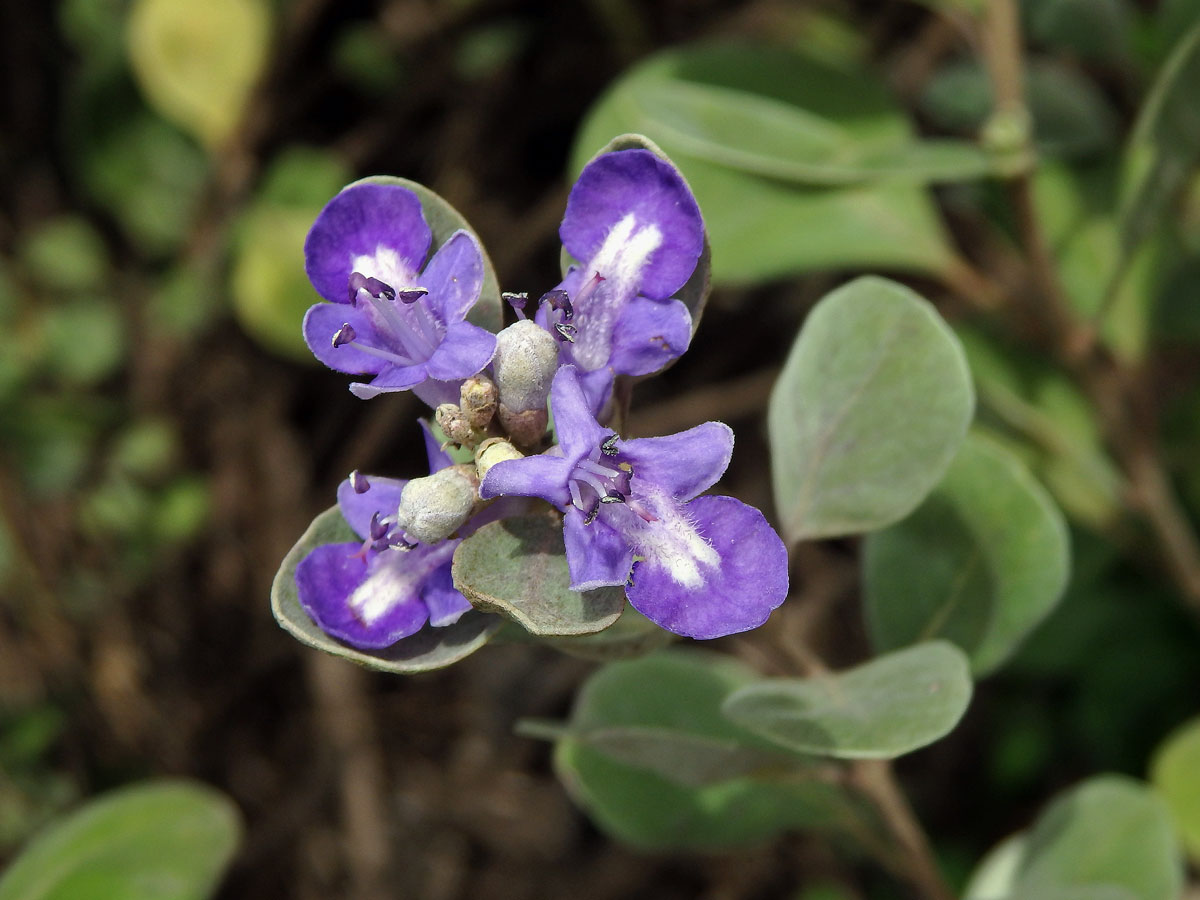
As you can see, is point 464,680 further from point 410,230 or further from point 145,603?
point 410,230

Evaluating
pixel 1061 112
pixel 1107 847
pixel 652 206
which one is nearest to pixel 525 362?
pixel 652 206

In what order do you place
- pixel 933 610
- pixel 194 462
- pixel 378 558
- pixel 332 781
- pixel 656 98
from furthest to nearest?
pixel 194 462, pixel 332 781, pixel 656 98, pixel 933 610, pixel 378 558

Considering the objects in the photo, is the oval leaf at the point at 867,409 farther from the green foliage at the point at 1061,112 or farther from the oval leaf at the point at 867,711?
the green foliage at the point at 1061,112

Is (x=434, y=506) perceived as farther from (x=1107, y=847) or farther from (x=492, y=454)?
(x=1107, y=847)

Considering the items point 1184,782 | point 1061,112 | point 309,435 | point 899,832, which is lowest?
point 1184,782

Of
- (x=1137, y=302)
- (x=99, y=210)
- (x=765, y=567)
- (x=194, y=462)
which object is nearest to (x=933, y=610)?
(x=765, y=567)

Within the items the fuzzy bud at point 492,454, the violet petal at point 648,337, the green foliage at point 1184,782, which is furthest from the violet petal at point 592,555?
the green foliage at point 1184,782
